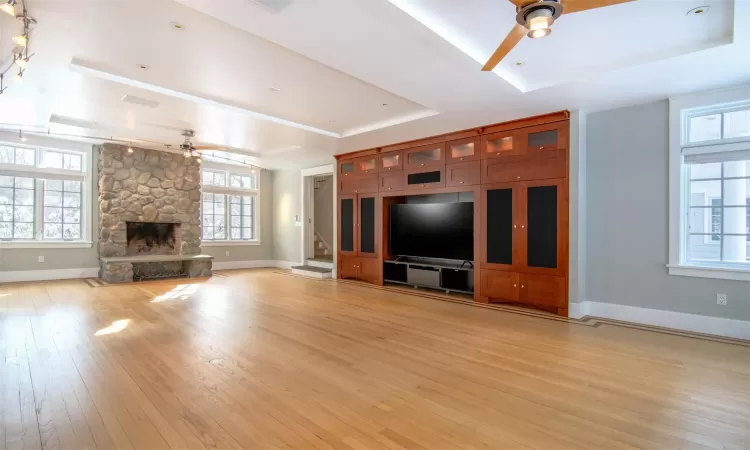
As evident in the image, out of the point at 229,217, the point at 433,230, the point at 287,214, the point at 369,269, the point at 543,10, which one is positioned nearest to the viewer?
the point at 543,10

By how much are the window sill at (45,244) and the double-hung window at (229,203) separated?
99.4 inches

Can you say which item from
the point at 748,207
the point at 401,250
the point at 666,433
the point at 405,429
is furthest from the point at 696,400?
the point at 401,250

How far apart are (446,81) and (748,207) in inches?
145

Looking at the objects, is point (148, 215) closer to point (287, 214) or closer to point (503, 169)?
point (287, 214)

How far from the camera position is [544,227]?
5.30 m

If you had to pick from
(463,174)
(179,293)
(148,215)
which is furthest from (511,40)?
(148,215)

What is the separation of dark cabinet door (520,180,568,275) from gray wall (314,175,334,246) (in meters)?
6.51

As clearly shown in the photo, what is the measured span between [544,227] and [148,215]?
26.7ft

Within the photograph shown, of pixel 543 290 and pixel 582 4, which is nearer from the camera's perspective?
pixel 582 4

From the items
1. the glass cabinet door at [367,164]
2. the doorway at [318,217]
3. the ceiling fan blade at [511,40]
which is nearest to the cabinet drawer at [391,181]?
the glass cabinet door at [367,164]

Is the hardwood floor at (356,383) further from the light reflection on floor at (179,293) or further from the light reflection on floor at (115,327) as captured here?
the light reflection on floor at (179,293)

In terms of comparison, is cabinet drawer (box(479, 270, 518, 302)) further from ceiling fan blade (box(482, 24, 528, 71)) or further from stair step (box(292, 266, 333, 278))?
stair step (box(292, 266, 333, 278))

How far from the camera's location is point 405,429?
2.25 m

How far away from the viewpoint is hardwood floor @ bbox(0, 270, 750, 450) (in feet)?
7.16
